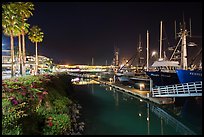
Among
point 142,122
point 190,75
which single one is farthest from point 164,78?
point 142,122

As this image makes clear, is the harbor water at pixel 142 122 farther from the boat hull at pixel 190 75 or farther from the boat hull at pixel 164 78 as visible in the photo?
the boat hull at pixel 164 78

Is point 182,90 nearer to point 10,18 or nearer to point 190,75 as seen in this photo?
point 190,75

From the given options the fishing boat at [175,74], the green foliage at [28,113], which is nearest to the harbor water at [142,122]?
the green foliage at [28,113]

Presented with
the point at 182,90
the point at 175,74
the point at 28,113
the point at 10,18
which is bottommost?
the point at 28,113

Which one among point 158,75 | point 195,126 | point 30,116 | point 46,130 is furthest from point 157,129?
point 158,75

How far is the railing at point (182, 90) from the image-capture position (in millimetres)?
20453

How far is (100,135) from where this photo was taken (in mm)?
16078

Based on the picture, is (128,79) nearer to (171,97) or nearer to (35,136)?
(171,97)

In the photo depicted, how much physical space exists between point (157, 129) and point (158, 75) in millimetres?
17793

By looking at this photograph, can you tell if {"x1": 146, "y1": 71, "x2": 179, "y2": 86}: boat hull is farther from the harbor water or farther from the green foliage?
the green foliage

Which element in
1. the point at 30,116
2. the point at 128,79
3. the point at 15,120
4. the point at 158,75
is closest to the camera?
the point at 15,120

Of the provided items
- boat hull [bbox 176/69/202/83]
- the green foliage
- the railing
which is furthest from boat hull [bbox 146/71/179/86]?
the green foliage

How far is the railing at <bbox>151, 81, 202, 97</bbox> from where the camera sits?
20453mm

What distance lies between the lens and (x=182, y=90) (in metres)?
24.0
